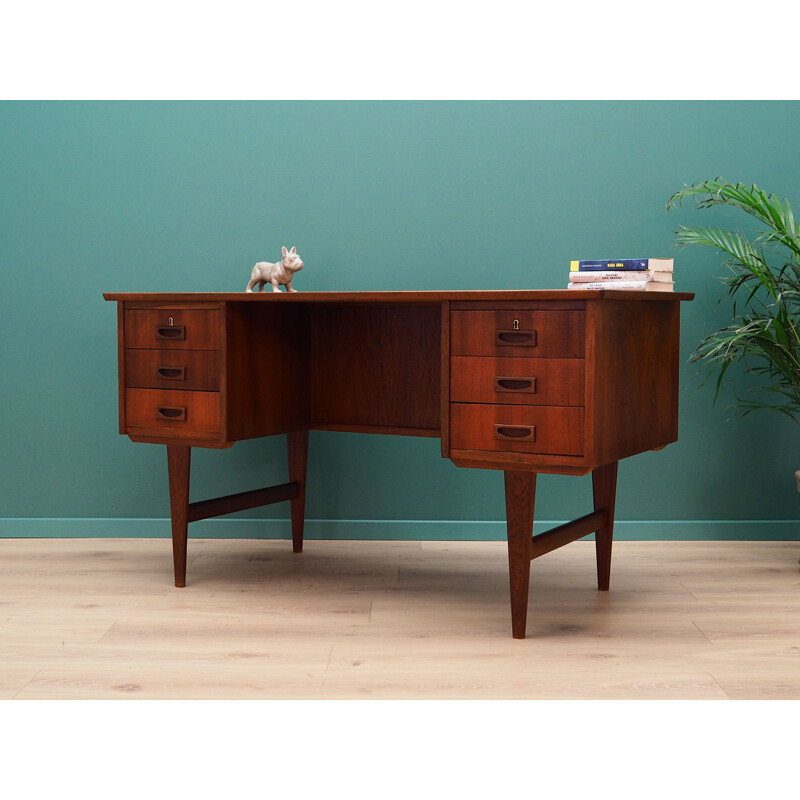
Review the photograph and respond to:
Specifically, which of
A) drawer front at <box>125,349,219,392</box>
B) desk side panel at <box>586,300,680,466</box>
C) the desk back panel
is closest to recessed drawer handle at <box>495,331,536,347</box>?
desk side panel at <box>586,300,680,466</box>

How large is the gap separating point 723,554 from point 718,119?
144 cm

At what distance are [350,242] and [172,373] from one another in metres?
0.85

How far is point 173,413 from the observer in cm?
268

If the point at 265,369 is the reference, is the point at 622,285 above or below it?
above

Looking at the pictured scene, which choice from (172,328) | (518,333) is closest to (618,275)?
(518,333)

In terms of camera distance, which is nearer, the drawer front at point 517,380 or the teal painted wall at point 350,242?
the drawer front at point 517,380

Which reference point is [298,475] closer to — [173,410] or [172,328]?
[173,410]

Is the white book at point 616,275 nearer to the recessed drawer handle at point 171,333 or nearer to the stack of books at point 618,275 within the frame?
the stack of books at point 618,275

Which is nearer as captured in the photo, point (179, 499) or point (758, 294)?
point (179, 499)

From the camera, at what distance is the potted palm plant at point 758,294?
9.33 ft

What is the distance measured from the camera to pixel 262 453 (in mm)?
3307

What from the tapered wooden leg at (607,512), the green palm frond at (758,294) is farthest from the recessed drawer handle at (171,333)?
the green palm frond at (758,294)

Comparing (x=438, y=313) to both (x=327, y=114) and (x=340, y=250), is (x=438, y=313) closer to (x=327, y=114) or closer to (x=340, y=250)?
(x=340, y=250)

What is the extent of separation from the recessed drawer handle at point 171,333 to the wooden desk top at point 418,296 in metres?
0.08
